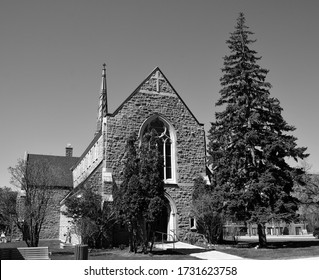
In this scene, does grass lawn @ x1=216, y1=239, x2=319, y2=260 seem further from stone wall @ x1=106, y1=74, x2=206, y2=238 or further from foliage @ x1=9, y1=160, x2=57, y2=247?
foliage @ x1=9, y1=160, x2=57, y2=247

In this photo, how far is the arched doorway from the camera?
2569 centimetres

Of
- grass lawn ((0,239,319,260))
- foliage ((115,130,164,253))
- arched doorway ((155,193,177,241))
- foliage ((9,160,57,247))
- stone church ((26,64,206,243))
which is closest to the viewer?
grass lawn ((0,239,319,260))

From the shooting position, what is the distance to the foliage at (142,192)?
725 inches

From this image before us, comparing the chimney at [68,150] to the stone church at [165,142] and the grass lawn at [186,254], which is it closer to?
the stone church at [165,142]

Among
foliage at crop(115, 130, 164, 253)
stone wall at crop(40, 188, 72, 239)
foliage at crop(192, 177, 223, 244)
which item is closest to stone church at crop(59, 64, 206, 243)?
foliage at crop(192, 177, 223, 244)

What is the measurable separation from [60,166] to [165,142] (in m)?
20.6

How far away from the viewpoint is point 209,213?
75.9 ft

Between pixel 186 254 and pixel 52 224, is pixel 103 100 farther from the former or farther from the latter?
pixel 186 254

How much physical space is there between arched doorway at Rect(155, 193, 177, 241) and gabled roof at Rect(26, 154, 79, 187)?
48.9 feet

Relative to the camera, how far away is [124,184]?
19.4 m

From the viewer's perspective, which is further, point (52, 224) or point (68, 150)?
point (68, 150)

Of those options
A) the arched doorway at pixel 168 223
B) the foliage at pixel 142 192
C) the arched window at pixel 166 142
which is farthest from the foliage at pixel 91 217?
the arched window at pixel 166 142

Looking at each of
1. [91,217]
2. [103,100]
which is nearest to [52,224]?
[91,217]
